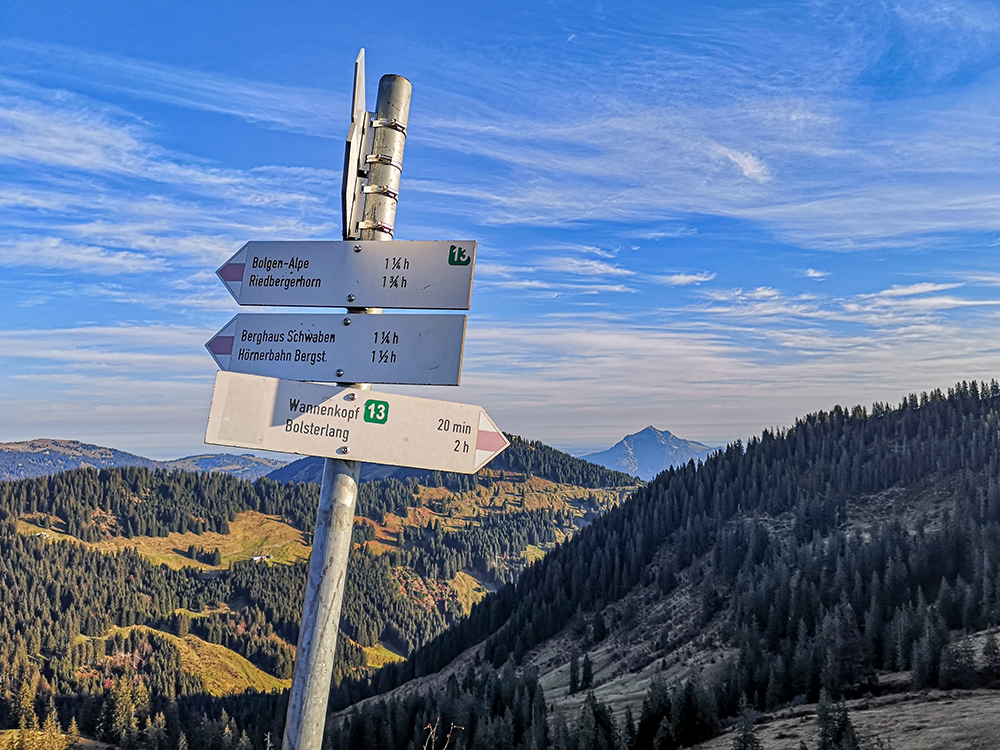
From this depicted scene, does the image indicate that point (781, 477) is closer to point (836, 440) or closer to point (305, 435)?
point (836, 440)

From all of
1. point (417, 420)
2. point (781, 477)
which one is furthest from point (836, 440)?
point (417, 420)

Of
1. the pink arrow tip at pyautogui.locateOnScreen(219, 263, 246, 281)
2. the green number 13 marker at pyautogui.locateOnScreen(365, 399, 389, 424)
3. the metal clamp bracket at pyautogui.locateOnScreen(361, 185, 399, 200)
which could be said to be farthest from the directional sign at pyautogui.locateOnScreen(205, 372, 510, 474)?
the metal clamp bracket at pyautogui.locateOnScreen(361, 185, 399, 200)

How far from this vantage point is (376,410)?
6164mm

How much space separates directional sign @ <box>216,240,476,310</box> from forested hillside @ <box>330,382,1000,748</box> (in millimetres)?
75701

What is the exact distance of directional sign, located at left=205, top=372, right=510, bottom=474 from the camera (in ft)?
19.7

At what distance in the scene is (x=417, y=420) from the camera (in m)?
6.25

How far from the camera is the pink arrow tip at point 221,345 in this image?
672 centimetres

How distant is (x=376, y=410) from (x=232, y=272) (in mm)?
2243

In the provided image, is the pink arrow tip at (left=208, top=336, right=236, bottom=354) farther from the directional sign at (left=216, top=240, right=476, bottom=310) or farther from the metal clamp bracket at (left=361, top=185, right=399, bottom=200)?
the metal clamp bracket at (left=361, top=185, right=399, bottom=200)

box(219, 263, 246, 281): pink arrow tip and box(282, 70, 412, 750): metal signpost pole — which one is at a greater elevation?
box(219, 263, 246, 281): pink arrow tip

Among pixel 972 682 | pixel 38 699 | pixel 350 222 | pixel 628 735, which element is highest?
pixel 350 222

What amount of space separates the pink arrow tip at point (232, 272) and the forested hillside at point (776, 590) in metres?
75.6

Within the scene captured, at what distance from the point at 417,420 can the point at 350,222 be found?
190cm

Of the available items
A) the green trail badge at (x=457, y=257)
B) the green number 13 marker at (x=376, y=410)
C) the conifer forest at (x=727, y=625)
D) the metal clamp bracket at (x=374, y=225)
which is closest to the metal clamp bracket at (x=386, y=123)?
the metal clamp bracket at (x=374, y=225)
